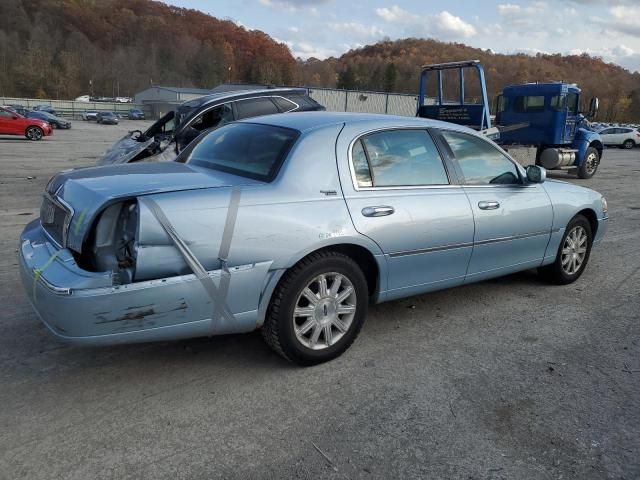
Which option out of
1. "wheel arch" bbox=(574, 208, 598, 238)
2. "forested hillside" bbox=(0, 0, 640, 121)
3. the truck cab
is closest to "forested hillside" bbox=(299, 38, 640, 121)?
"forested hillside" bbox=(0, 0, 640, 121)

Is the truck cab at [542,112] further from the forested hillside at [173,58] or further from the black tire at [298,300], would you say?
the forested hillside at [173,58]

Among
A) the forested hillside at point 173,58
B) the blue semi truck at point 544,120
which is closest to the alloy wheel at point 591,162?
the blue semi truck at point 544,120

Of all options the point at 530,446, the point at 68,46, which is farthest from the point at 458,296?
the point at 68,46

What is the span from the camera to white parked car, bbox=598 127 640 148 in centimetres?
3428

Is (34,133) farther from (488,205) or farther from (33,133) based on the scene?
(488,205)

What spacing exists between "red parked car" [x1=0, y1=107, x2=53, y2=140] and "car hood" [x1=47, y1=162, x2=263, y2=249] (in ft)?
75.0

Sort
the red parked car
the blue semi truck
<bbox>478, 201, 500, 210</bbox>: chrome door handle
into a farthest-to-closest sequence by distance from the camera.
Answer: the red parked car
the blue semi truck
<bbox>478, 201, 500, 210</bbox>: chrome door handle

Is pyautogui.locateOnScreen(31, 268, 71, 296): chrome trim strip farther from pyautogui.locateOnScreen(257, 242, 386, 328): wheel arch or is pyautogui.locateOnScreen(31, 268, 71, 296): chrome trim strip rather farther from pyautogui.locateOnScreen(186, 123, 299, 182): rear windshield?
pyautogui.locateOnScreen(186, 123, 299, 182): rear windshield

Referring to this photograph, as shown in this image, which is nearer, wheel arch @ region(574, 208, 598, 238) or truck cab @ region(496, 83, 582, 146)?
wheel arch @ region(574, 208, 598, 238)

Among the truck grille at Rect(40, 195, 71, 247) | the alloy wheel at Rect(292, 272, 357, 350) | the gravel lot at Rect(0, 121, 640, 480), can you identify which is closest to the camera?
the gravel lot at Rect(0, 121, 640, 480)

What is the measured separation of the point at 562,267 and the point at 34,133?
2456 centimetres

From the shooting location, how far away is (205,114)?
874 cm

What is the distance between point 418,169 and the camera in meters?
3.94

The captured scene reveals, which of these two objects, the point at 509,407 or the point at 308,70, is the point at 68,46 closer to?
the point at 308,70
